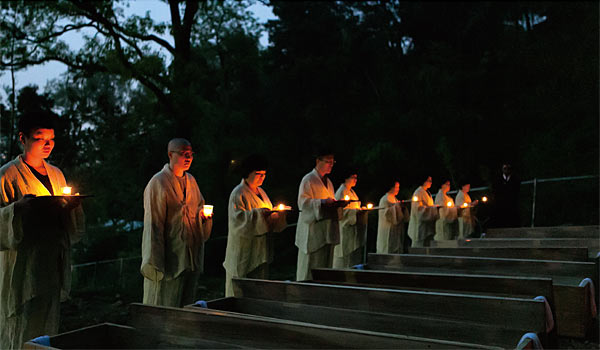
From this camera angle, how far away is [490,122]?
61.2ft

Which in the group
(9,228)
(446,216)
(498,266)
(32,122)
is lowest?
(498,266)

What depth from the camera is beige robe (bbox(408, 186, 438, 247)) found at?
10141 millimetres

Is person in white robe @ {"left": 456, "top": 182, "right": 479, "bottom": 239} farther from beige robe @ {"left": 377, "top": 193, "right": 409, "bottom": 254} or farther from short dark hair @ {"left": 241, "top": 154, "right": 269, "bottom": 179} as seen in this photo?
short dark hair @ {"left": 241, "top": 154, "right": 269, "bottom": 179}

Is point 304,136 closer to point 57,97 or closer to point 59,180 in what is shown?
point 57,97

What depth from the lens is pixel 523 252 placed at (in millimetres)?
5828

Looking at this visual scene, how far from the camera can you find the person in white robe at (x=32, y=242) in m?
3.44

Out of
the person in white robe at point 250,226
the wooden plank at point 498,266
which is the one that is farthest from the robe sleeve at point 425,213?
the person in white robe at point 250,226

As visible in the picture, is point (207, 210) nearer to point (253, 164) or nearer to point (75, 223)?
point (75, 223)

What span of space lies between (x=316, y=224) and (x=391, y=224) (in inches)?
124

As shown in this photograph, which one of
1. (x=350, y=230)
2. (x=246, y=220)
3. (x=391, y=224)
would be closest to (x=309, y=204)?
(x=246, y=220)

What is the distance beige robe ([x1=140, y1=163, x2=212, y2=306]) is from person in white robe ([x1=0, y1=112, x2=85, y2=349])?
0.79 meters

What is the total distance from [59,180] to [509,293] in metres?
3.44

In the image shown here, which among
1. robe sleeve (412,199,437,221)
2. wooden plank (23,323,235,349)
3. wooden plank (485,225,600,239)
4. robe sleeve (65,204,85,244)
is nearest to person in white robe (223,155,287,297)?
robe sleeve (65,204,85,244)

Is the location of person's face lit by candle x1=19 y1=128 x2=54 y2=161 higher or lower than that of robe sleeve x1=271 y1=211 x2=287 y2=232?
higher
